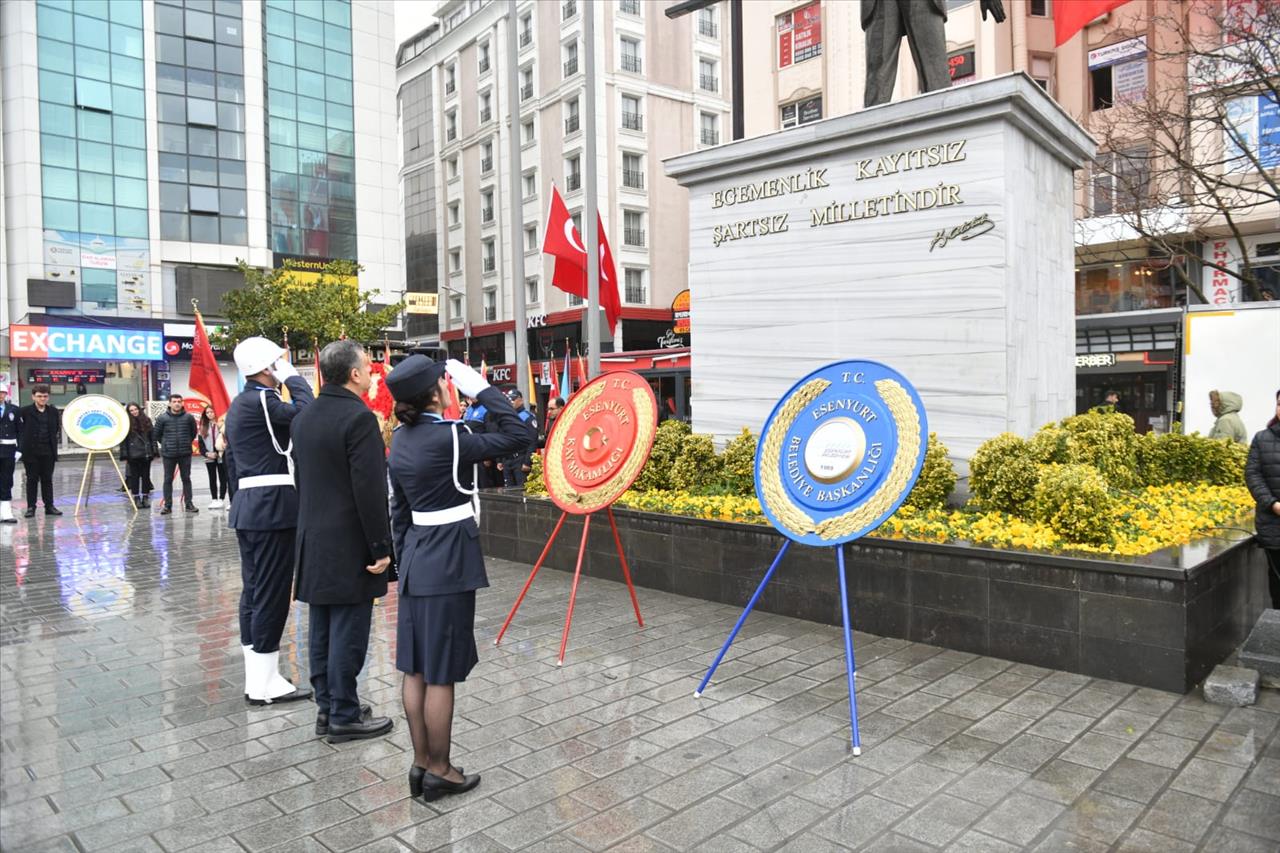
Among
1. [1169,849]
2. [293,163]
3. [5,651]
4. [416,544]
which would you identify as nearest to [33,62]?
[293,163]

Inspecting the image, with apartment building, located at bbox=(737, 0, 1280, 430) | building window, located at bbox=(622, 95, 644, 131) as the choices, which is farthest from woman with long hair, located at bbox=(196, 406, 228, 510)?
building window, located at bbox=(622, 95, 644, 131)

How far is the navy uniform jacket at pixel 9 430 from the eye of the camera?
1378cm

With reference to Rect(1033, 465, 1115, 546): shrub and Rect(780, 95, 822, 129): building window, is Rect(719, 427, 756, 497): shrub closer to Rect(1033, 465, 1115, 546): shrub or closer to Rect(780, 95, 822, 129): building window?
Rect(1033, 465, 1115, 546): shrub

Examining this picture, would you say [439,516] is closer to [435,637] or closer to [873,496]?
[435,637]

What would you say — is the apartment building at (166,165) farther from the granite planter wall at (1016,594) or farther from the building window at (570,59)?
the granite planter wall at (1016,594)

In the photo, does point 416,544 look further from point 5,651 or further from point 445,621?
point 5,651

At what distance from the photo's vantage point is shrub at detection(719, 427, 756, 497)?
8.05 m

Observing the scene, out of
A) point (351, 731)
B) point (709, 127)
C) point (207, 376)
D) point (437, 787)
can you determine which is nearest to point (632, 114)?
point (709, 127)

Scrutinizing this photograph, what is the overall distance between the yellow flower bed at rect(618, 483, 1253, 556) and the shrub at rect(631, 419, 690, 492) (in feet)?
1.87

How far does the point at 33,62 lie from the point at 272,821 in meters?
43.1

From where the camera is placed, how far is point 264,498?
5.33 m

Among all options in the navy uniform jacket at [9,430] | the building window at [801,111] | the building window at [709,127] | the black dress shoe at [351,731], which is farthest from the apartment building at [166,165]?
the black dress shoe at [351,731]

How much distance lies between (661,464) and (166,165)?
127 feet

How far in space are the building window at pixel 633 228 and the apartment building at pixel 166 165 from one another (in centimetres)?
1175
